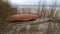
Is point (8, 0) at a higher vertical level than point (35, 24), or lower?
higher

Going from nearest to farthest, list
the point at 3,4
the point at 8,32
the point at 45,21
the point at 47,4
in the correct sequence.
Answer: the point at 8,32, the point at 45,21, the point at 3,4, the point at 47,4

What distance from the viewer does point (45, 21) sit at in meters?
1.59

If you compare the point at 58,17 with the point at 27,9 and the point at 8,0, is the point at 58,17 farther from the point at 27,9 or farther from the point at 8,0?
the point at 8,0

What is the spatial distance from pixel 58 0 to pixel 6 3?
0.59 meters

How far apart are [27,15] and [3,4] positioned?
0.29 metres

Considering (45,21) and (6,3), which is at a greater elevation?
(6,3)

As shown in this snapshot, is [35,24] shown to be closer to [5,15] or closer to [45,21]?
[45,21]

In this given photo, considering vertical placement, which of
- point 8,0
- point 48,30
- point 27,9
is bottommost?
point 48,30

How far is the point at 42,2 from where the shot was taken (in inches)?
71.7

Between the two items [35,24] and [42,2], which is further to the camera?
[42,2]

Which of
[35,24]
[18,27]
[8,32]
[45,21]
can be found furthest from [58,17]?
[8,32]

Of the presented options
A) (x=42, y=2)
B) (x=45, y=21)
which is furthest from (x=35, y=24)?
(x=42, y=2)

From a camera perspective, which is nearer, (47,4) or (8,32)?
(8,32)

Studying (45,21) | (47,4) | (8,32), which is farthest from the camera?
(47,4)
